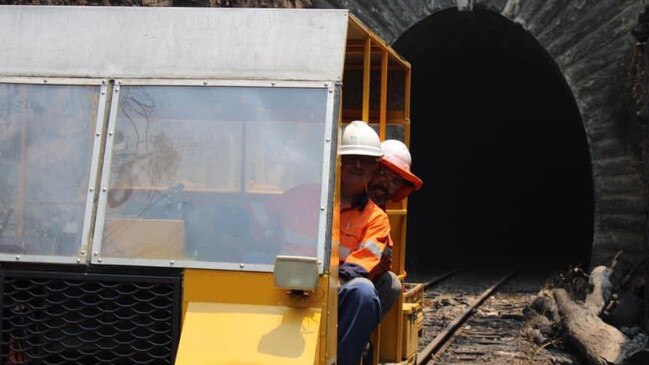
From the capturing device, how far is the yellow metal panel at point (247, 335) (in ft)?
12.7

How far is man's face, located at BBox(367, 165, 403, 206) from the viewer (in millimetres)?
5914

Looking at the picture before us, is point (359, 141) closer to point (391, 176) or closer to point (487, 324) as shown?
point (391, 176)

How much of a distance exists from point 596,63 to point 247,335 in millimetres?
12680

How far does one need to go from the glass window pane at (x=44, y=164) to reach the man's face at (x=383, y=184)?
6.50 ft

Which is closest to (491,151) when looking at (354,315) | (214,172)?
(354,315)

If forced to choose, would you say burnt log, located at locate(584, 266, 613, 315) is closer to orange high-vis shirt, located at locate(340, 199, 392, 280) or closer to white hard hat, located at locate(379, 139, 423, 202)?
white hard hat, located at locate(379, 139, 423, 202)

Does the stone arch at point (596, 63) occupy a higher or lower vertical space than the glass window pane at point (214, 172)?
higher

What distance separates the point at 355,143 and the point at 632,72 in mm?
10394

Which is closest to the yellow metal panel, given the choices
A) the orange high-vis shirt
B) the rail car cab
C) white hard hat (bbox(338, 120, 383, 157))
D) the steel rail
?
the rail car cab

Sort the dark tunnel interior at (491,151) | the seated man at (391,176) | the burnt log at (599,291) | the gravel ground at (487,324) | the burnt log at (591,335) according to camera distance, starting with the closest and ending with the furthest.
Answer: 1. the seated man at (391,176)
2. the burnt log at (591,335)
3. the gravel ground at (487,324)
4. the burnt log at (599,291)
5. the dark tunnel interior at (491,151)

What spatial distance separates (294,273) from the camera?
12.7 ft

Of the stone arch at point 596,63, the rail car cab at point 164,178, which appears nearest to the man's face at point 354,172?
the rail car cab at point 164,178

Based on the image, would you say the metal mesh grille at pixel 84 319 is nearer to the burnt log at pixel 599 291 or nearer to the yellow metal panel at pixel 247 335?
the yellow metal panel at pixel 247 335

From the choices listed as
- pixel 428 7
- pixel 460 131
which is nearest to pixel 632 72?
pixel 428 7
